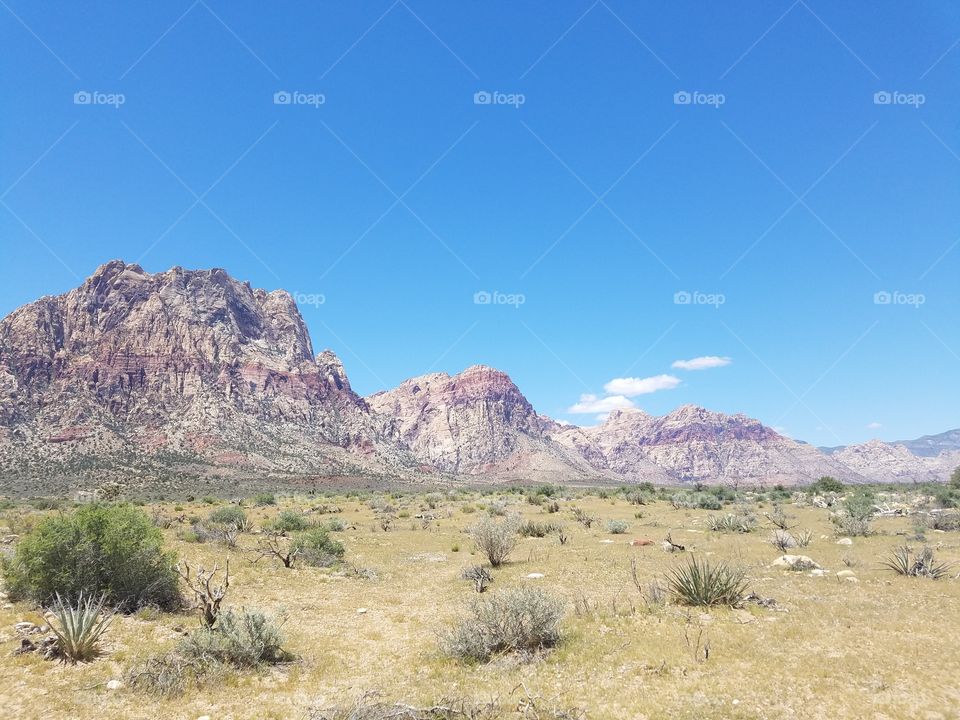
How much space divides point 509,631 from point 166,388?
139 meters

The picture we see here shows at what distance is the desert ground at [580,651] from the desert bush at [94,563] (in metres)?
0.54

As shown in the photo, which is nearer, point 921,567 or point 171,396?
point 921,567

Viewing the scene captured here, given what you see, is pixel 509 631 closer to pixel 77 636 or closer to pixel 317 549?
pixel 77 636

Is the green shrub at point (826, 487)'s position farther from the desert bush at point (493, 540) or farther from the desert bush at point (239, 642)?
the desert bush at point (239, 642)

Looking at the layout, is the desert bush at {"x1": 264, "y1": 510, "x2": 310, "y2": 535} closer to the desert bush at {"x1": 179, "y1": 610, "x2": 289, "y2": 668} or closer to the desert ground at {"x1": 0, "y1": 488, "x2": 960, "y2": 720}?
the desert ground at {"x1": 0, "y1": 488, "x2": 960, "y2": 720}

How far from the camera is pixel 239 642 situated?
8.84 m

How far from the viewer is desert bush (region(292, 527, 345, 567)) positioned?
17859 mm

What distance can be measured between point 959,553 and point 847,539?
4011 millimetres

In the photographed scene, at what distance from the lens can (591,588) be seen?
14.1m

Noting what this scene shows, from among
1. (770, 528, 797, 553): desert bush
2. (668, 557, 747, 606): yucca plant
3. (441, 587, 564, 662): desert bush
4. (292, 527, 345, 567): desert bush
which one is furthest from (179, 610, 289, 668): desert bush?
(770, 528, 797, 553): desert bush

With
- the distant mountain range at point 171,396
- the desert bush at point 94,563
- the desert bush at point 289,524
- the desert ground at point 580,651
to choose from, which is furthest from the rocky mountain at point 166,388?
the desert ground at point 580,651

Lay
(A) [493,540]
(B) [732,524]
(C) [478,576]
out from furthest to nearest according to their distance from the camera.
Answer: (B) [732,524] → (A) [493,540] → (C) [478,576]

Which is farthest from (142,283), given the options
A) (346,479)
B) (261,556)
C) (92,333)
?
(261,556)

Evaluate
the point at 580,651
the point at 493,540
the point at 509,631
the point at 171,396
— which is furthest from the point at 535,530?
the point at 171,396
